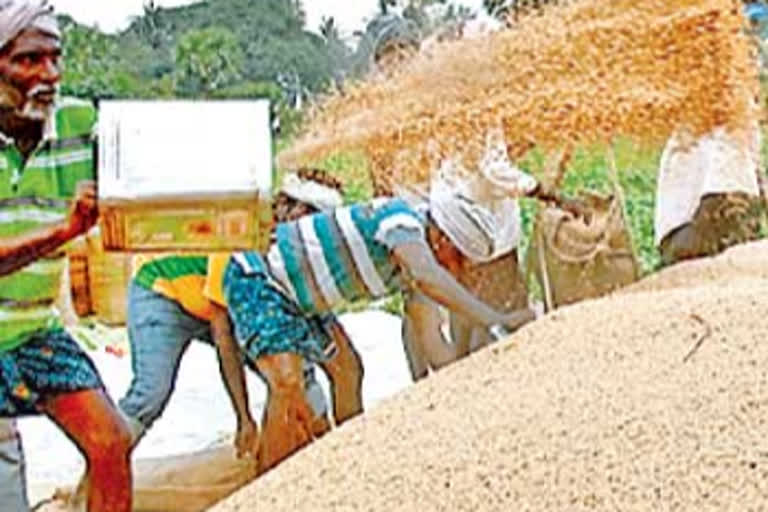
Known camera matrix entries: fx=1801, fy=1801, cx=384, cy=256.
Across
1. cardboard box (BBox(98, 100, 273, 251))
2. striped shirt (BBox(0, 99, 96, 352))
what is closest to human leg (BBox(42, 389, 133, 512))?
striped shirt (BBox(0, 99, 96, 352))

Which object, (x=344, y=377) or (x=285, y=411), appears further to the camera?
(x=344, y=377)

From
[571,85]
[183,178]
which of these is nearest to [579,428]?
[183,178]

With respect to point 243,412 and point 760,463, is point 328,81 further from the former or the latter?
point 760,463

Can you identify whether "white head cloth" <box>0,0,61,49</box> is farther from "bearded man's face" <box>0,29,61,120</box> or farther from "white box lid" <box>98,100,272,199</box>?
"white box lid" <box>98,100,272,199</box>

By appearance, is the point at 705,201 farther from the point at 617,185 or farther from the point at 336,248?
the point at 336,248

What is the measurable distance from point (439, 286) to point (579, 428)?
161 cm

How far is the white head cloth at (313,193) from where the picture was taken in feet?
12.7

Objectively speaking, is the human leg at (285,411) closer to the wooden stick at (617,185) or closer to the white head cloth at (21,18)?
the wooden stick at (617,185)

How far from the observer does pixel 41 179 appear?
286 cm

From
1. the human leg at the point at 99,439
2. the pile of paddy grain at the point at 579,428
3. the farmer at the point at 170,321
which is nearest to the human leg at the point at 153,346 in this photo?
the farmer at the point at 170,321

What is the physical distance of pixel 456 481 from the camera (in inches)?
81.4

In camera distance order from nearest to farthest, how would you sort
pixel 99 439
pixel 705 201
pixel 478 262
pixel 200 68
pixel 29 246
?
pixel 29 246
pixel 99 439
pixel 478 262
pixel 705 201
pixel 200 68

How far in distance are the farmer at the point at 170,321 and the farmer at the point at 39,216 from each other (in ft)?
2.81

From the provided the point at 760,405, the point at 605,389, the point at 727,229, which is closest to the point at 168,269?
the point at 727,229
